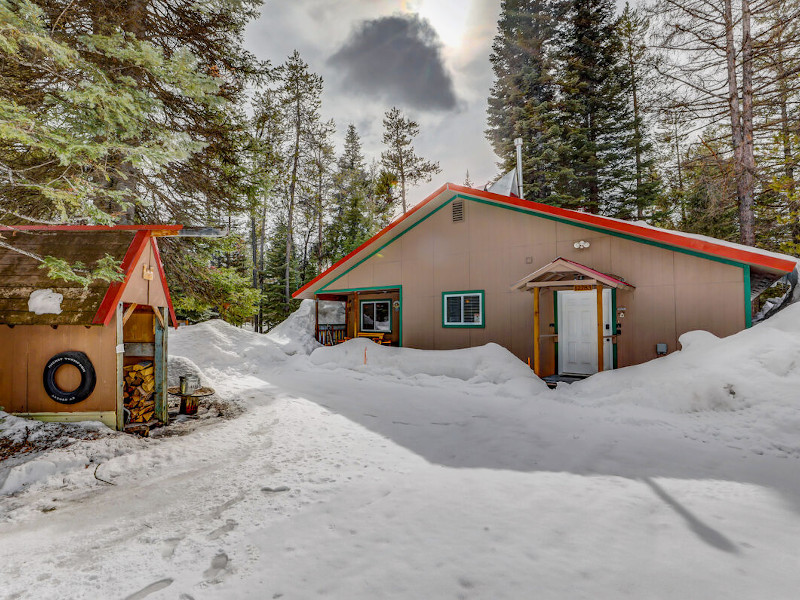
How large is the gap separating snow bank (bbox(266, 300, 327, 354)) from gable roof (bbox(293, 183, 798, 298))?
2456 millimetres

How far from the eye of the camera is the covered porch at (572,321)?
8367mm

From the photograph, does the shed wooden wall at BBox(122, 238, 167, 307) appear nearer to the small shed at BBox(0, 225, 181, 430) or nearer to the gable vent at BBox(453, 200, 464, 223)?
the small shed at BBox(0, 225, 181, 430)

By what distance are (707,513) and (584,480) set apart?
0.99 meters

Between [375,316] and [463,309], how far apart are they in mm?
5019

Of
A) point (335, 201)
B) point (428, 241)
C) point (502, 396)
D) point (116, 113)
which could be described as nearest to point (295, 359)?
point (428, 241)

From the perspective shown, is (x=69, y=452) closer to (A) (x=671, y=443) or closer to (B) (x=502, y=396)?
(B) (x=502, y=396)

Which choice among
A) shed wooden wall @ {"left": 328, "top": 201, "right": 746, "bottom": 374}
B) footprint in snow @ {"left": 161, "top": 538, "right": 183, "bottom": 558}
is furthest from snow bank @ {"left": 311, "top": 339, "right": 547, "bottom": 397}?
footprint in snow @ {"left": 161, "top": 538, "right": 183, "bottom": 558}

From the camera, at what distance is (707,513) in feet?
9.96

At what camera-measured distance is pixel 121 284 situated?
5.13 meters

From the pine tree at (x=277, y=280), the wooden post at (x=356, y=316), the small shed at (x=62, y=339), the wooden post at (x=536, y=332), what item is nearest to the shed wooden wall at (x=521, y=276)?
the wooden post at (x=536, y=332)

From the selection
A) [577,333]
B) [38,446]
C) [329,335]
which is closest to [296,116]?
[329,335]

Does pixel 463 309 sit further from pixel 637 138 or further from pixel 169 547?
pixel 637 138

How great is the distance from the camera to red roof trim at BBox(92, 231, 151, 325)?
478 cm

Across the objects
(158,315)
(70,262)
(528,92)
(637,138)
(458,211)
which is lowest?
(158,315)
